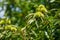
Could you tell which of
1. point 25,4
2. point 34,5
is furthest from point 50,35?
point 25,4

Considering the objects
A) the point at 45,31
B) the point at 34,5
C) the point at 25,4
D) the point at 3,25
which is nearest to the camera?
the point at 45,31

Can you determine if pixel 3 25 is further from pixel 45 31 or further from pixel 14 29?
pixel 45 31

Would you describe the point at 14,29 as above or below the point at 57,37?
above

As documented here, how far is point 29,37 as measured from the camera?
241cm

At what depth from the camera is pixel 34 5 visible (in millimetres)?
3330

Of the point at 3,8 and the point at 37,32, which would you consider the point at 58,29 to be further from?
the point at 3,8

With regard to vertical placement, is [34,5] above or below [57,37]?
above

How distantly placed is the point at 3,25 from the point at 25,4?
3.82ft

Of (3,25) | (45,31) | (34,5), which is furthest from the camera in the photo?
(34,5)

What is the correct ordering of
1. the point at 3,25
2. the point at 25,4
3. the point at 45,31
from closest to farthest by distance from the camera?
the point at 45,31
the point at 3,25
the point at 25,4

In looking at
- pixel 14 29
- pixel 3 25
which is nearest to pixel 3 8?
pixel 3 25

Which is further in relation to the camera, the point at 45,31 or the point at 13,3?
the point at 13,3

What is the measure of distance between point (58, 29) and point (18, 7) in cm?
158

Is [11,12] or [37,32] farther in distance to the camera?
[11,12]
